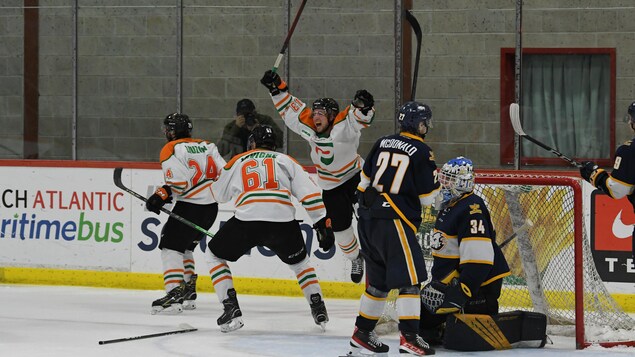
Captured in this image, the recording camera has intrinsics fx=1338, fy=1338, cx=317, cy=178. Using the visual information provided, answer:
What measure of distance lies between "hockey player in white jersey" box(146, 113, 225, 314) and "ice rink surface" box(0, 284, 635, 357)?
0.68ft

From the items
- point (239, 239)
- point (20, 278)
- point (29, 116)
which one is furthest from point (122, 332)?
point (29, 116)

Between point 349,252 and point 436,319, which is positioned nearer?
point 436,319

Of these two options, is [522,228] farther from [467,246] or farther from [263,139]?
[263,139]

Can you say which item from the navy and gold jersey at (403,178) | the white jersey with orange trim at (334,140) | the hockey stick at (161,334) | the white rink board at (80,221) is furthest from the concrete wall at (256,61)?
the navy and gold jersey at (403,178)

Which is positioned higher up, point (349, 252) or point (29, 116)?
point (29, 116)

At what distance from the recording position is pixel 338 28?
31.6ft

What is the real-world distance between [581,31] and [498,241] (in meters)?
2.51

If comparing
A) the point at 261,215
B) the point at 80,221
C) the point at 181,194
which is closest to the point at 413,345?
the point at 261,215

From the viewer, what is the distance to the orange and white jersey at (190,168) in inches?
318

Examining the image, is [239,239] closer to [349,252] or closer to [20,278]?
[349,252]

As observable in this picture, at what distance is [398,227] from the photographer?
628 centimetres

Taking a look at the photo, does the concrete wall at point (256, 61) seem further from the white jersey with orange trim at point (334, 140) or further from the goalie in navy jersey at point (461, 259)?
the goalie in navy jersey at point (461, 259)

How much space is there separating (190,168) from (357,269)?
1.24m

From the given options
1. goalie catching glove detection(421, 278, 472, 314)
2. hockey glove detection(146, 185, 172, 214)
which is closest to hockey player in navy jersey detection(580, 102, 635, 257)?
goalie catching glove detection(421, 278, 472, 314)
